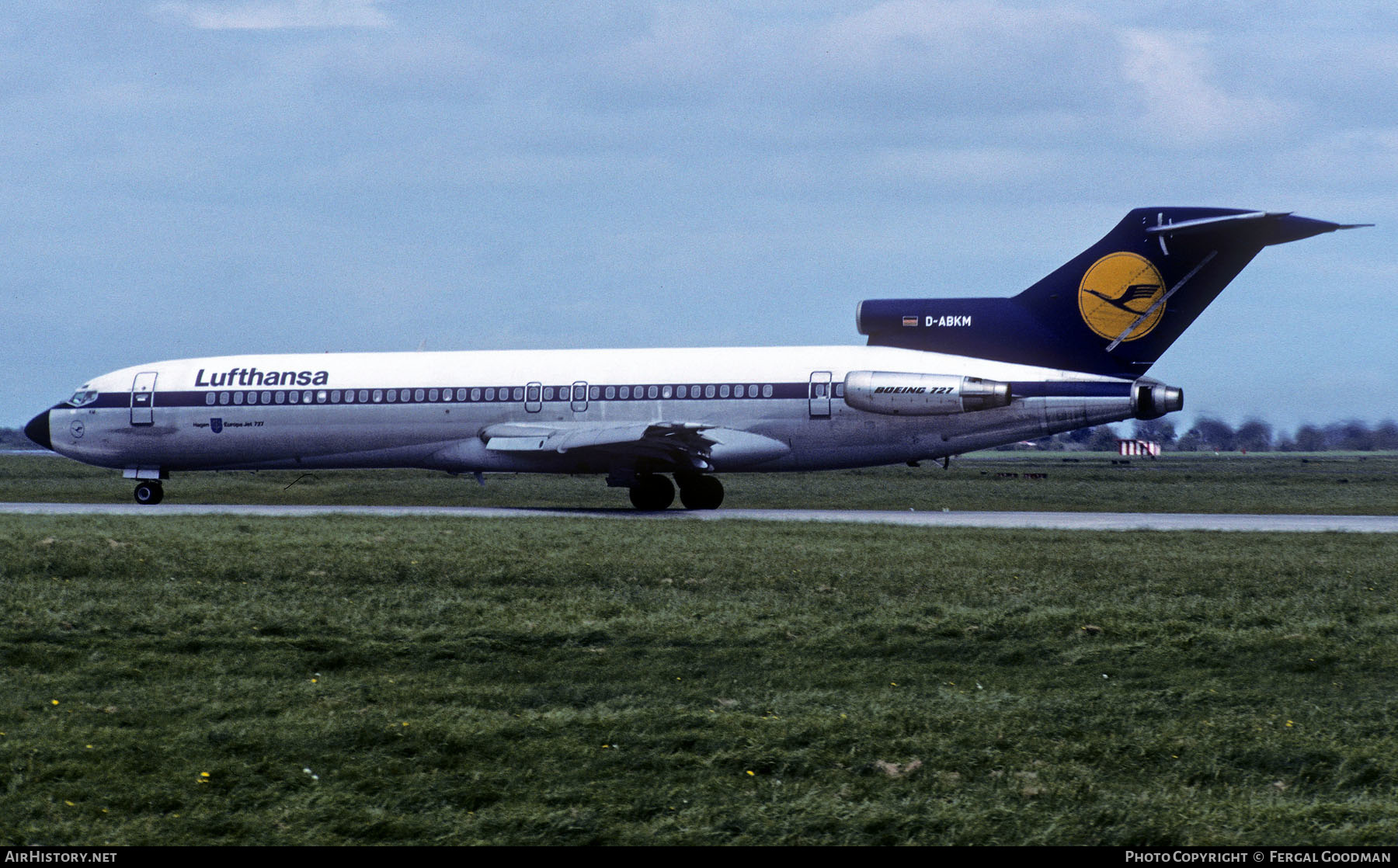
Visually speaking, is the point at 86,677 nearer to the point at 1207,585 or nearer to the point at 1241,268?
the point at 1207,585

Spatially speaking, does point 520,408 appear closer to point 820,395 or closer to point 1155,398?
point 820,395

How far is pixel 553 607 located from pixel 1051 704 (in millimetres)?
5544

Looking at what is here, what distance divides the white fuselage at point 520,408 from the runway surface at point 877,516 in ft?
4.54

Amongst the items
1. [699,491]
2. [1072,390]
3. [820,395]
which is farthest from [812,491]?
[1072,390]

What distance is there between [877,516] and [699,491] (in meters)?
4.81

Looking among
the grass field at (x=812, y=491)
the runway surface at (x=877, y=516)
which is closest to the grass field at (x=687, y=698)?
the runway surface at (x=877, y=516)

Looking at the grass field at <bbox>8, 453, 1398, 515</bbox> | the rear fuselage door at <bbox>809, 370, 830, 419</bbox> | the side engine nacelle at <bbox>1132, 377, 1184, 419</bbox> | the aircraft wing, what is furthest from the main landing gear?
the side engine nacelle at <bbox>1132, 377, 1184, 419</bbox>

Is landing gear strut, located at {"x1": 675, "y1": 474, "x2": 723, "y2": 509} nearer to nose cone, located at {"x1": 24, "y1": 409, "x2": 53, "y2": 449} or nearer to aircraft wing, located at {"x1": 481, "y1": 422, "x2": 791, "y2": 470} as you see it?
aircraft wing, located at {"x1": 481, "y1": 422, "x2": 791, "y2": 470}

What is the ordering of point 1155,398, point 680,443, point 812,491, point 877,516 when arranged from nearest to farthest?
point 1155,398 → point 877,516 → point 680,443 → point 812,491

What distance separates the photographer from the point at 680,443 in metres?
29.2

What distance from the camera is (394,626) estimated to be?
473 inches

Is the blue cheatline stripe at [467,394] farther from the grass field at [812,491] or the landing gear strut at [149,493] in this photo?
the grass field at [812,491]

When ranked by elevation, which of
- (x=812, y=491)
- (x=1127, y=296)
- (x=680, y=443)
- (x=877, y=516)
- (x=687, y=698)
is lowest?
(x=687, y=698)

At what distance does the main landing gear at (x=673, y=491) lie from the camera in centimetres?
3056
